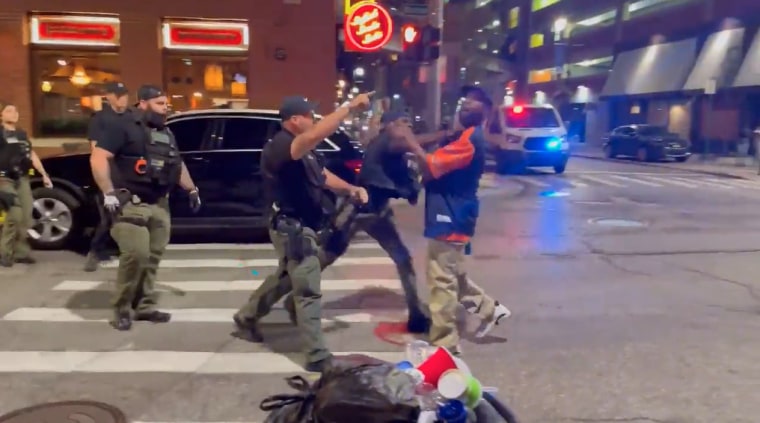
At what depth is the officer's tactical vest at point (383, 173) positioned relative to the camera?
229 inches

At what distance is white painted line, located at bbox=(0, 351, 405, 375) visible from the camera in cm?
507

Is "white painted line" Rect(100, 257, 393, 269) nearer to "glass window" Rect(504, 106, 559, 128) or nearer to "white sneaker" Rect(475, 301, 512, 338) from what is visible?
"white sneaker" Rect(475, 301, 512, 338)

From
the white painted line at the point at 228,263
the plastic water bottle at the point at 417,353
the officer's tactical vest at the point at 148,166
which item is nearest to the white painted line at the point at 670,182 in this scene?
the white painted line at the point at 228,263

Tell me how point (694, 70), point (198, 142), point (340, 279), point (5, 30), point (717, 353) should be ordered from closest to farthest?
point (717, 353) → point (340, 279) → point (198, 142) → point (5, 30) → point (694, 70)

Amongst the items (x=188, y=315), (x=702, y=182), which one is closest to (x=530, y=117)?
(x=702, y=182)

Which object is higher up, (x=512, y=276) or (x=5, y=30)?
(x=5, y=30)

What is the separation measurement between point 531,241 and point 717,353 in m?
4.70

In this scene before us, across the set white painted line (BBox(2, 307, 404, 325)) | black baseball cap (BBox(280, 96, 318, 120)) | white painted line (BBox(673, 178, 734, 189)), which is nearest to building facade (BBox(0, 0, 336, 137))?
white painted line (BBox(2, 307, 404, 325))

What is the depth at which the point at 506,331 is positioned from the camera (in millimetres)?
6035

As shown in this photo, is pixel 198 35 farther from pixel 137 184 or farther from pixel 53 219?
pixel 137 184

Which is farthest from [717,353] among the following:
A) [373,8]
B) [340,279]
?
[373,8]

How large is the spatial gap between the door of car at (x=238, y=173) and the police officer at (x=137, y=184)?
3.19 metres

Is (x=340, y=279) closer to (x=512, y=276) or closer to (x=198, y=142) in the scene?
(x=512, y=276)

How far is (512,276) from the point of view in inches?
316
